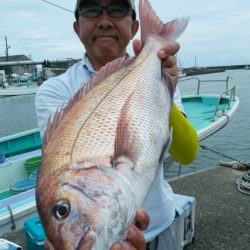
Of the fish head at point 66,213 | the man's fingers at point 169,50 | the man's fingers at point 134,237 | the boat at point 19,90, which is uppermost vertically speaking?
the man's fingers at point 169,50

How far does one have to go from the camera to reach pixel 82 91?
5.50 ft

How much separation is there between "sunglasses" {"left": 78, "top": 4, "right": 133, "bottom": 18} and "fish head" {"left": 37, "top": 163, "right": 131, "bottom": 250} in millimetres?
1158

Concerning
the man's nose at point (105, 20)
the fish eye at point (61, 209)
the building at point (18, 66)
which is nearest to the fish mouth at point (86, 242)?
the fish eye at point (61, 209)

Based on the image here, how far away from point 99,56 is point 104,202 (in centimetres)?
116

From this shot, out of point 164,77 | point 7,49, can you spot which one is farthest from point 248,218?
point 7,49

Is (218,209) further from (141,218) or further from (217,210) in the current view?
(141,218)

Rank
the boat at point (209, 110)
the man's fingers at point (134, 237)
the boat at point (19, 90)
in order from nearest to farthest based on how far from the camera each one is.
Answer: the man's fingers at point (134, 237), the boat at point (209, 110), the boat at point (19, 90)

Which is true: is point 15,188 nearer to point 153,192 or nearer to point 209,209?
point 209,209

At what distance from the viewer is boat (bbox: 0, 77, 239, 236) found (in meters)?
4.96

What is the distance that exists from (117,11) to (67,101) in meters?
0.65

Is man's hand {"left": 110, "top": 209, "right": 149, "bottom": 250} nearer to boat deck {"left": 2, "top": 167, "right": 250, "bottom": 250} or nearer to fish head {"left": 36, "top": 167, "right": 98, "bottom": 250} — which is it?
fish head {"left": 36, "top": 167, "right": 98, "bottom": 250}

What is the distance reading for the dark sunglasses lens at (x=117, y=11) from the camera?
2.12 m

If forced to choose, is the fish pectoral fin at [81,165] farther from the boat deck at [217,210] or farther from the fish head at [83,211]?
the boat deck at [217,210]

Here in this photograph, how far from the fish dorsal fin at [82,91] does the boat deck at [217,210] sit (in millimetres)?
3103
